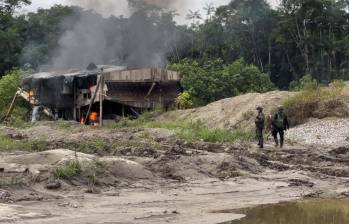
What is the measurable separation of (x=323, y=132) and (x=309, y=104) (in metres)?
2.97

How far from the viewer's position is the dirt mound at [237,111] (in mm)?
25516

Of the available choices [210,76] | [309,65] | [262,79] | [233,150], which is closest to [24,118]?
[210,76]

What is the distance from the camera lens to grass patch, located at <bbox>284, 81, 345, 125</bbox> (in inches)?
961

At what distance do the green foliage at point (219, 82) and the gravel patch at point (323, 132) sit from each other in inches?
460

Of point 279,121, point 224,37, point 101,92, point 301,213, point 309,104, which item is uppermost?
point 224,37

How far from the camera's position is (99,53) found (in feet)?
158

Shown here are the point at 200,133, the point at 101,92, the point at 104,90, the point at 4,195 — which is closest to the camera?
the point at 4,195

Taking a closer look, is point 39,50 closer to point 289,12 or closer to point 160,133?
point 289,12

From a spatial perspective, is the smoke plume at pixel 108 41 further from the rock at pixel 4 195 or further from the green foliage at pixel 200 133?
the rock at pixel 4 195

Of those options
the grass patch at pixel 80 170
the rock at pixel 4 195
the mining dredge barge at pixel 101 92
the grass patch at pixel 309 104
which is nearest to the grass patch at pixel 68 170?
the grass patch at pixel 80 170

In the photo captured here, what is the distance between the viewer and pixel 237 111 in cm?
2706

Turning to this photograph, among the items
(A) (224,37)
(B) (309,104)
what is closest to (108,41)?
(A) (224,37)

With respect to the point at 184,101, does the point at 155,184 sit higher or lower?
lower

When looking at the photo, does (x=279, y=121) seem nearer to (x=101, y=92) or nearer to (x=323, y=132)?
(x=323, y=132)
